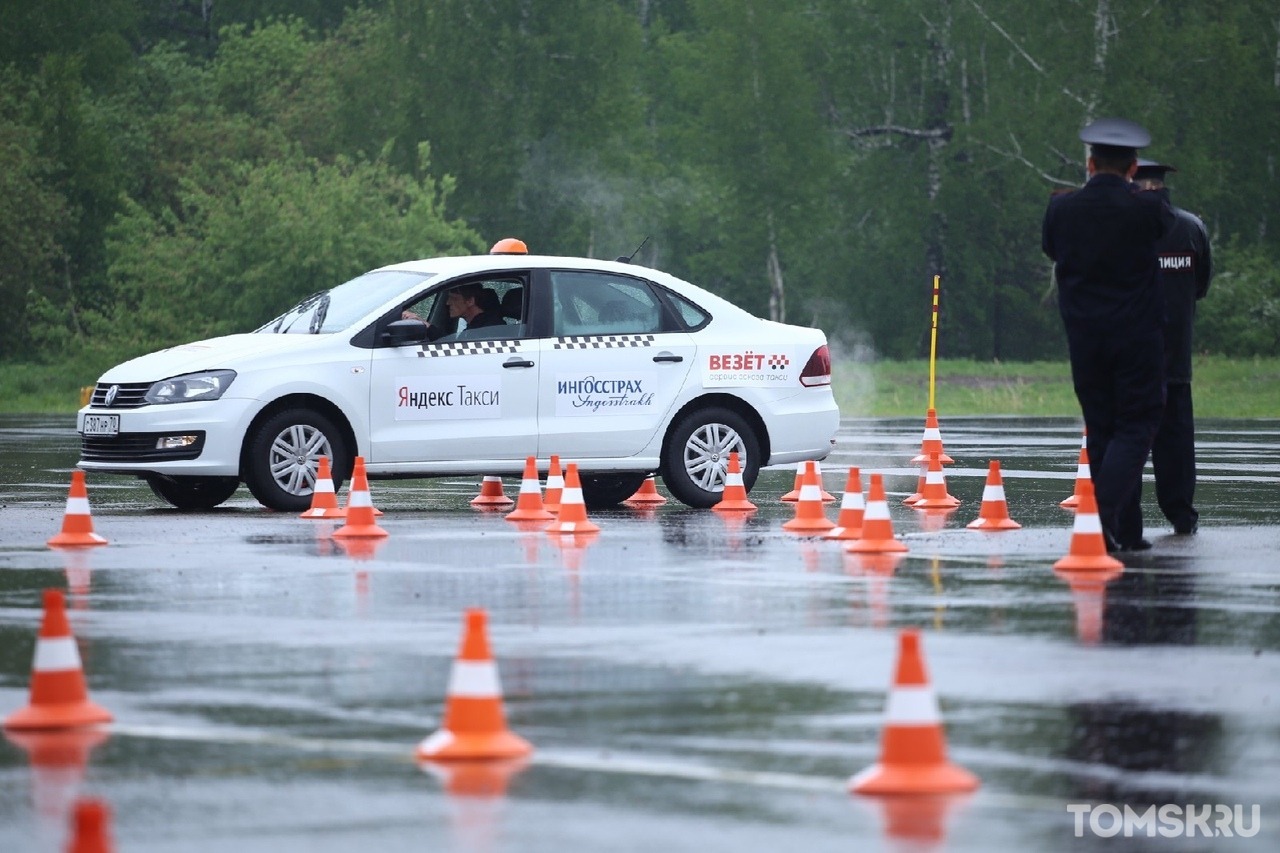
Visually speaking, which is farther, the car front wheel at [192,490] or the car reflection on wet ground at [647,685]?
the car front wheel at [192,490]

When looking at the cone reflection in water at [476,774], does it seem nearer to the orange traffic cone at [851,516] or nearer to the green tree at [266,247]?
the orange traffic cone at [851,516]

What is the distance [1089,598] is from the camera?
10.8 m

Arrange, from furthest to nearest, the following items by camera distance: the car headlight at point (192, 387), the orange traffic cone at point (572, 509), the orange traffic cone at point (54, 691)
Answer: the car headlight at point (192, 387), the orange traffic cone at point (572, 509), the orange traffic cone at point (54, 691)

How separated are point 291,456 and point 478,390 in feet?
4.21

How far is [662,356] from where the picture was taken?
17.0m

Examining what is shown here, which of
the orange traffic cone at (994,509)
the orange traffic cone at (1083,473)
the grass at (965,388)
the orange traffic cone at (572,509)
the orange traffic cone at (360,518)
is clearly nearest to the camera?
the orange traffic cone at (1083,473)

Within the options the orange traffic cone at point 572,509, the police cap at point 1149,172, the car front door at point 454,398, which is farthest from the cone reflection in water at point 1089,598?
the car front door at point 454,398

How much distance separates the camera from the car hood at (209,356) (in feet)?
53.0

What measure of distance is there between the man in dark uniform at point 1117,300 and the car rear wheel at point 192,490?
6406mm

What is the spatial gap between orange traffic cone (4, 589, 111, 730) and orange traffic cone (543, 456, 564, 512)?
7.78 metres

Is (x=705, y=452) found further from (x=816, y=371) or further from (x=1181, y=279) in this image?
(x=1181, y=279)

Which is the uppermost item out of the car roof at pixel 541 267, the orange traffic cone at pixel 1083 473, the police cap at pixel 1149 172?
the police cap at pixel 1149 172

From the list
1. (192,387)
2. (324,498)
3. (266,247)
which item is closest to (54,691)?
(324,498)

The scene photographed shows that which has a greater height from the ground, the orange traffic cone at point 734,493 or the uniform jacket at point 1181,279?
the uniform jacket at point 1181,279
